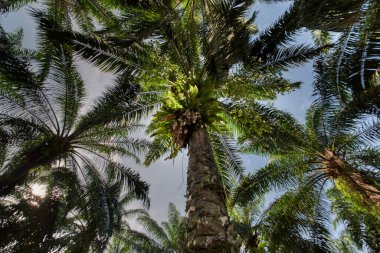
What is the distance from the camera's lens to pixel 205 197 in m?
3.30

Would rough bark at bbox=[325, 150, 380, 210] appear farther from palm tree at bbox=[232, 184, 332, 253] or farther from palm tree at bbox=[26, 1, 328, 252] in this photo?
palm tree at bbox=[26, 1, 328, 252]

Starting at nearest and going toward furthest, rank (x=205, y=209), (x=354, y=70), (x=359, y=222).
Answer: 1. (x=205, y=209)
2. (x=354, y=70)
3. (x=359, y=222)

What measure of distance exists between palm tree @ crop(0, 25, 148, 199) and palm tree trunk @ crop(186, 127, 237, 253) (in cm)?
337

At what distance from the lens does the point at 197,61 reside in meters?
7.11

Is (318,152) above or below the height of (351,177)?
above

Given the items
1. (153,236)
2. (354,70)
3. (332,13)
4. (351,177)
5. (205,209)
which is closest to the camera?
(205,209)

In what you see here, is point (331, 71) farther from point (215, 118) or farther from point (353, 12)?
point (215, 118)

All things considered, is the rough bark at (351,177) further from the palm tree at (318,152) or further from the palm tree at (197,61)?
the palm tree at (197,61)

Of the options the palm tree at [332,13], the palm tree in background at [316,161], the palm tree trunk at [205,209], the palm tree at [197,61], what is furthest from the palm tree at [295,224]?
the palm tree at [332,13]

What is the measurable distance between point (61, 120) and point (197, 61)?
464cm

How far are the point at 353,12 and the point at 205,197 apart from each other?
3375 mm

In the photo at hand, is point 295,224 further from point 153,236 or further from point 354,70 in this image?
point 153,236

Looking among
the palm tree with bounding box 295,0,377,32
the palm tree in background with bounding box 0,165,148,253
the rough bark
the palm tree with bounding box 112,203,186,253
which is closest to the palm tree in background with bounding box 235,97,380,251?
the rough bark

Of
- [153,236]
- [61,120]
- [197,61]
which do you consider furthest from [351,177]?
[153,236]
